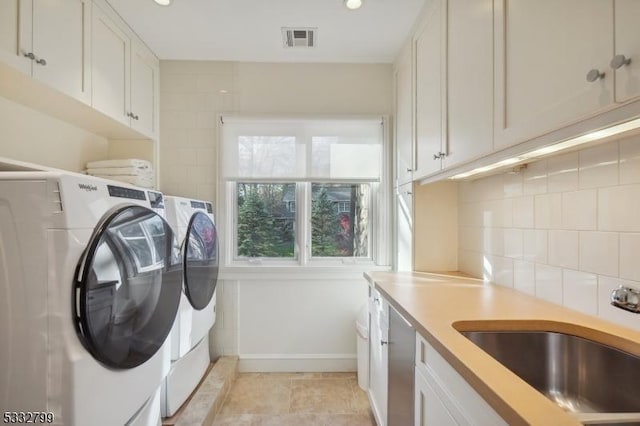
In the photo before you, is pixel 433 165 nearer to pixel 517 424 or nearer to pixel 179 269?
pixel 517 424

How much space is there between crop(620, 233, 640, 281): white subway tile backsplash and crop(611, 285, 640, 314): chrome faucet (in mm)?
70

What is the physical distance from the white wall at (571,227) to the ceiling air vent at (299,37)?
1.50 meters

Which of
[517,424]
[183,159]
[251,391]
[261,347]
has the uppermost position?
[183,159]

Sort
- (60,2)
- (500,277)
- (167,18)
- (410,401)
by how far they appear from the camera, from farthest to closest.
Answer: (167,18) → (500,277) → (60,2) → (410,401)

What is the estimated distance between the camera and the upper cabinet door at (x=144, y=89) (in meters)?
2.26

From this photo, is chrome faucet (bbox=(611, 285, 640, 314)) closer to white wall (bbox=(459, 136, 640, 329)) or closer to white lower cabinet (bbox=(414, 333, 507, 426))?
white wall (bbox=(459, 136, 640, 329))

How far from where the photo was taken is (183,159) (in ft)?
8.66

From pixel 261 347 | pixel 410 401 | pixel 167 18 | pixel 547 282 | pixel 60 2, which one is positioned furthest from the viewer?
pixel 261 347

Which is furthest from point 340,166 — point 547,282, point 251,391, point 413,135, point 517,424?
point 517,424

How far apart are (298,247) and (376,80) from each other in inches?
59.4

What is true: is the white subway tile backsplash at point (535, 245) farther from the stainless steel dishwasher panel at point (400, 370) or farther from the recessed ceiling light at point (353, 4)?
the recessed ceiling light at point (353, 4)

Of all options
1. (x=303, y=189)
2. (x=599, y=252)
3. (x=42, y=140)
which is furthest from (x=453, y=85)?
(x=42, y=140)

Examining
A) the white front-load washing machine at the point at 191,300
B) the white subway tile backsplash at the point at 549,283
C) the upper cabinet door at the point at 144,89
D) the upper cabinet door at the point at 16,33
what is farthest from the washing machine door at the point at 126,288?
the white subway tile backsplash at the point at 549,283

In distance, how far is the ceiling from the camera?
194 cm
